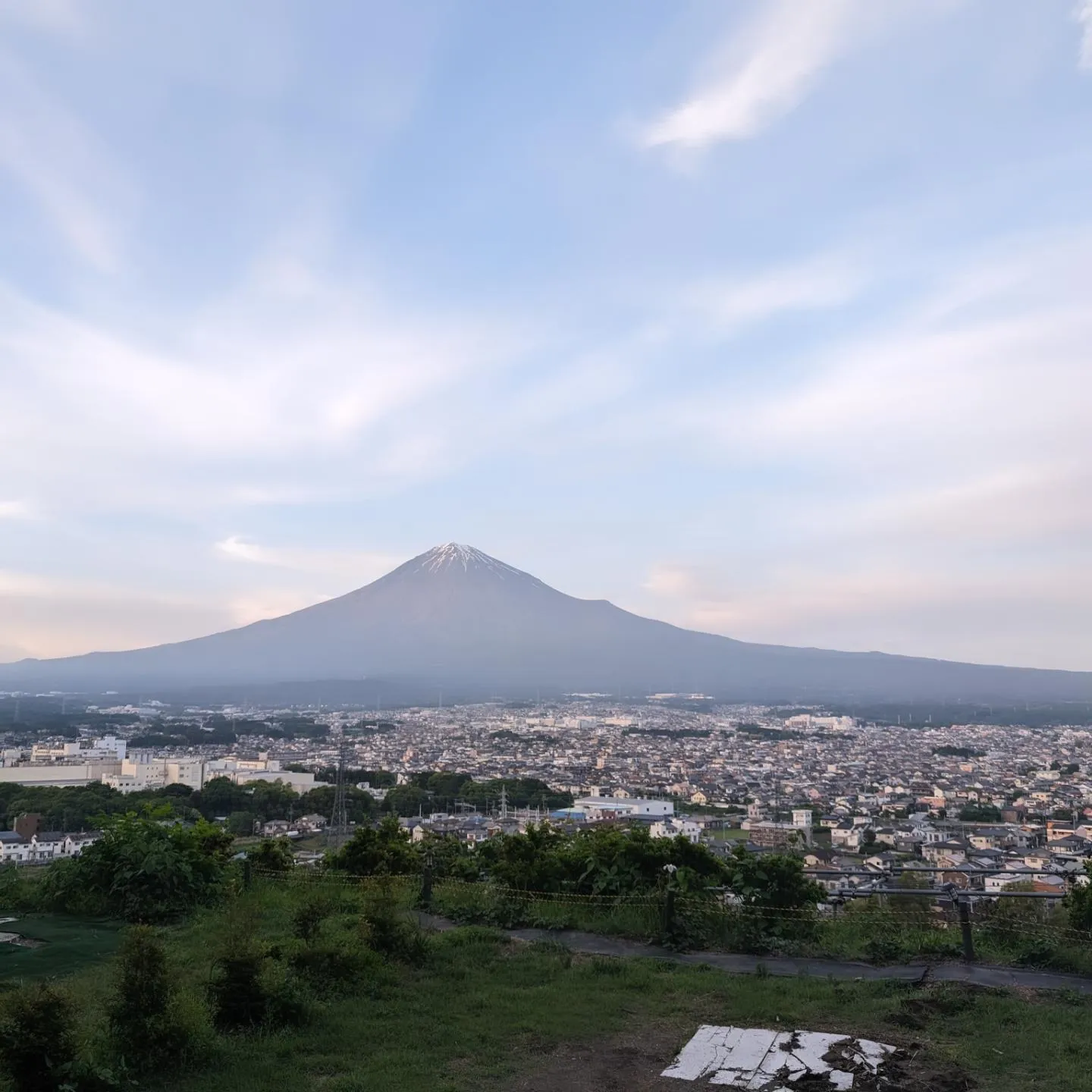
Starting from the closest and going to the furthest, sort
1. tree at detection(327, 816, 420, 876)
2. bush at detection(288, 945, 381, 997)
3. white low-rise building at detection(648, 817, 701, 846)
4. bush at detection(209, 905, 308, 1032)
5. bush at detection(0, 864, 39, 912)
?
bush at detection(209, 905, 308, 1032) < bush at detection(288, 945, 381, 997) < bush at detection(0, 864, 39, 912) < tree at detection(327, 816, 420, 876) < white low-rise building at detection(648, 817, 701, 846)

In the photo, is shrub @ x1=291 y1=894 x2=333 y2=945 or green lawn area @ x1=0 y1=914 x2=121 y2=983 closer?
green lawn area @ x1=0 y1=914 x2=121 y2=983

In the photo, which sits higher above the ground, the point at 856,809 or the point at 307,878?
the point at 307,878

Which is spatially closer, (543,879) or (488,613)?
(543,879)

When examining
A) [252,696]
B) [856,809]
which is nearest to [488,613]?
[252,696]

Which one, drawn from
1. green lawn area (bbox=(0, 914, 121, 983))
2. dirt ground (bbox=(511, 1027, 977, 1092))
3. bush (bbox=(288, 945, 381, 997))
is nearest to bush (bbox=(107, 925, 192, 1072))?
bush (bbox=(288, 945, 381, 997))

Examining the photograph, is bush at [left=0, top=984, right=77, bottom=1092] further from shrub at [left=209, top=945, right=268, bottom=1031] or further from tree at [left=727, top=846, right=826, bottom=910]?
tree at [left=727, top=846, right=826, bottom=910]

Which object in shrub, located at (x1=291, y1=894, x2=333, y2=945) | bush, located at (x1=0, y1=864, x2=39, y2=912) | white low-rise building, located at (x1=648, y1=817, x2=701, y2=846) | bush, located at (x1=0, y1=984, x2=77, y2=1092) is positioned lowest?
white low-rise building, located at (x1=648, y1=817, x2=701, y2=846)

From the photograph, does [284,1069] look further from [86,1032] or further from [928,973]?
[928,973]
